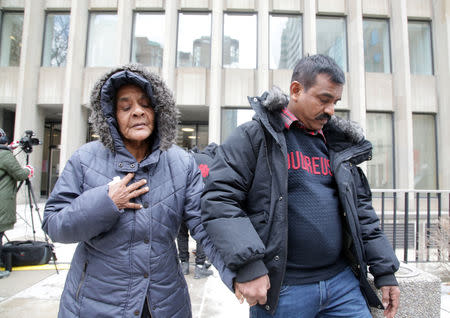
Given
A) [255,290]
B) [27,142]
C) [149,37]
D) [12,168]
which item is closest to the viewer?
[255,290]

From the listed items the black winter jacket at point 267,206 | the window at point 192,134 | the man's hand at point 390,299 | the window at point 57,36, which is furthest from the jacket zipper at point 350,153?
the window at point 57,36

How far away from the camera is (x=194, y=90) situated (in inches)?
451

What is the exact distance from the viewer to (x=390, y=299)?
167 centimetres

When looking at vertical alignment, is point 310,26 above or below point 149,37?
above

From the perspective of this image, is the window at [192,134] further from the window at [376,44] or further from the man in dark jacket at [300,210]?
the man in dark jacket at [300,210]

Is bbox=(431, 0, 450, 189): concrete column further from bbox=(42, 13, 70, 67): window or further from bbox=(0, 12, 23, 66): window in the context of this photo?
bbox=(0, 12, 23, 66): window

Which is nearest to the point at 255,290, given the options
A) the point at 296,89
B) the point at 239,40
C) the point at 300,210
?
the point at 300,210

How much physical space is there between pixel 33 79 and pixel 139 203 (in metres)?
13.1

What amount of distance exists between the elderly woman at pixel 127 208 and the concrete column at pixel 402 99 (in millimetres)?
11567

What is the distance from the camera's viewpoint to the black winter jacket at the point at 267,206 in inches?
51.9

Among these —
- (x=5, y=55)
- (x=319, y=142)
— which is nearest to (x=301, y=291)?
(x=319, y=142)

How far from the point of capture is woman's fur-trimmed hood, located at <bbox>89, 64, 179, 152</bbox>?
5.37 ft

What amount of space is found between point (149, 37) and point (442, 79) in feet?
41.5

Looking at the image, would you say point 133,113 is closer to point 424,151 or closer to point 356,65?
point 356,65
